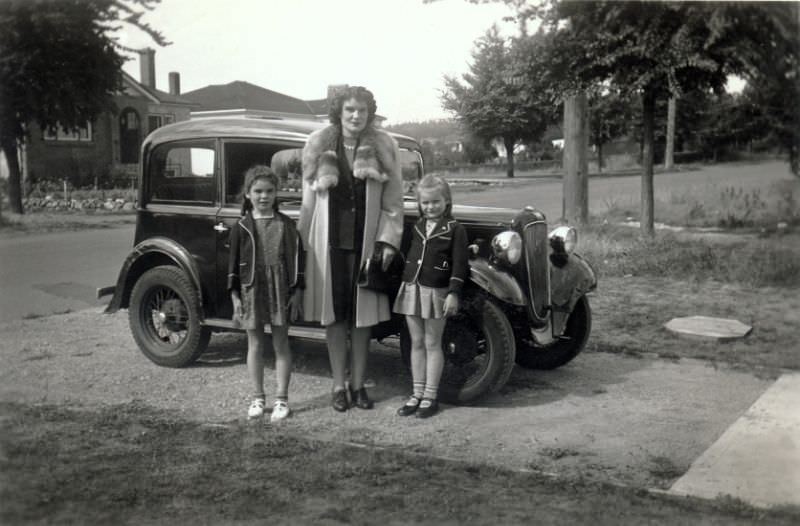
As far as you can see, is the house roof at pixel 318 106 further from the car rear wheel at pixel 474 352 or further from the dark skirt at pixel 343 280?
the car rear wheel at pixel 474 352

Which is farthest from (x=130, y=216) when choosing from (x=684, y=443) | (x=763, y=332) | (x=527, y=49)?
(x=684, y=443)

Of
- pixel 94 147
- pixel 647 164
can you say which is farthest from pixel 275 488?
pixel 94 147

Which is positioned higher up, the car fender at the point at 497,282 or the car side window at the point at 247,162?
the car side window at the point at 247,162

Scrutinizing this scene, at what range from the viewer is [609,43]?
8367 mm

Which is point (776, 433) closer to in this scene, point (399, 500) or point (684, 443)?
point (684, 443)

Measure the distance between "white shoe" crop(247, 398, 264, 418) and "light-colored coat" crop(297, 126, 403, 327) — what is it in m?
0.55

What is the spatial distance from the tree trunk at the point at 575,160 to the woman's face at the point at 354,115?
6.57 m

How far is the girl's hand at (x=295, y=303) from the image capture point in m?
4.61

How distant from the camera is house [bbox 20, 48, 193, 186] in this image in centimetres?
1216

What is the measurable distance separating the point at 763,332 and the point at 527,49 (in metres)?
3.88

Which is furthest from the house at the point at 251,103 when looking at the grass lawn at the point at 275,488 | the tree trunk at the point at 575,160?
the tree trunk at the point at 575,160

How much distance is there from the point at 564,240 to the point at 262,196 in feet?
6.80

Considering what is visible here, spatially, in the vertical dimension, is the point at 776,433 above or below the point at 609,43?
below

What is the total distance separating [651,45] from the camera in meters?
7.91
